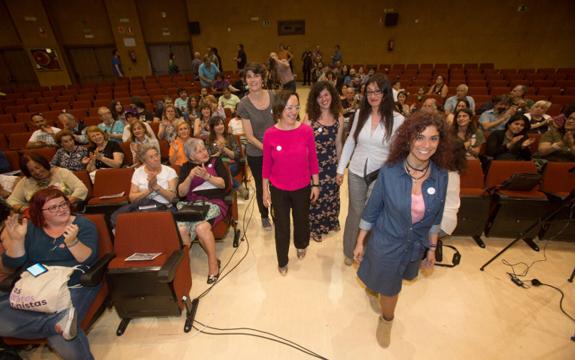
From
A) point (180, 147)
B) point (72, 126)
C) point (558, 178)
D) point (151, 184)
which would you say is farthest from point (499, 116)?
point (72, 126)

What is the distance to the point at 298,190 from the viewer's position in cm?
212

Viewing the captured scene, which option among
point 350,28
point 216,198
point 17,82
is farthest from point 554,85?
point 17,82

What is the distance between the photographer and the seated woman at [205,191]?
2.34 m

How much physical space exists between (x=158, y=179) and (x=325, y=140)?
177 cm

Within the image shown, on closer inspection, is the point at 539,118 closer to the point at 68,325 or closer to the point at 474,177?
the point at 474,177

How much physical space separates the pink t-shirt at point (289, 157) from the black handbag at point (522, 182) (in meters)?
2.16

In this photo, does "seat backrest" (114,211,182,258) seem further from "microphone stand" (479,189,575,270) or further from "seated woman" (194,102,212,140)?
"microphone stand" (479,189,575,270)

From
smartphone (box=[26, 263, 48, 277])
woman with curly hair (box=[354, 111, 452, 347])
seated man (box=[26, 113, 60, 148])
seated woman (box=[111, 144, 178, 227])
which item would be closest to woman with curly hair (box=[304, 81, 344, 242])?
woman with curly hair (box=[354, 111, 452, 347])

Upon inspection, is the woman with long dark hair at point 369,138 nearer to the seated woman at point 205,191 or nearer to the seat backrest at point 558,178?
the seated woman at point 205,191

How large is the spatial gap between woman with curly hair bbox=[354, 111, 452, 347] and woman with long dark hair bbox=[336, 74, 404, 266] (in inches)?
18.5

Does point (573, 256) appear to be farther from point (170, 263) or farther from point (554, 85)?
point (554, 85)

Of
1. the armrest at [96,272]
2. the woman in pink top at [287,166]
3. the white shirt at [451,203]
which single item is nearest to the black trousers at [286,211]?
the woman in pink top at [287,166]

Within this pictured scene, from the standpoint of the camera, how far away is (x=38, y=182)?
8.34 ft

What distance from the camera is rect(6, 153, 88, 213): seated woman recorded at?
7.98 ft
